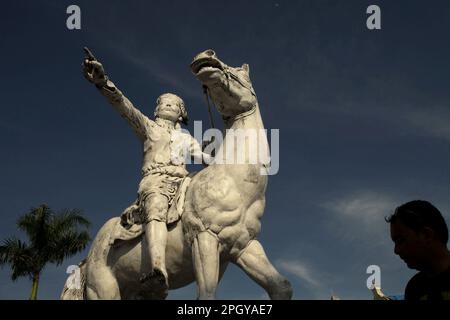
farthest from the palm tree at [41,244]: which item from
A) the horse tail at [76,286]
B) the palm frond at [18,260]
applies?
the horse tail at [76,286]

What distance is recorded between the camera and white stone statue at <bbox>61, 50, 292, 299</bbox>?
5.57 meters

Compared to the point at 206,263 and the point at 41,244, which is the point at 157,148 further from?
the point at 41,244

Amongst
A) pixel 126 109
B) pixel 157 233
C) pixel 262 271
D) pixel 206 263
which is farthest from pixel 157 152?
pixel 262 271

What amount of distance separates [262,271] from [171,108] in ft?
9.07

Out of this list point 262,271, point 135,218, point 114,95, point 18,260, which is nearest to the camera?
point 262,271

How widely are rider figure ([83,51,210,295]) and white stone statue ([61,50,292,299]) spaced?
0.04 feet

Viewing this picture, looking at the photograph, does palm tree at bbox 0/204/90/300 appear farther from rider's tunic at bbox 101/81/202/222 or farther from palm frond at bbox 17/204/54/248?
rider's tunic at bbox 101/81/202/222

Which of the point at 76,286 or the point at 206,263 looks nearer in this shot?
the point at 206,263

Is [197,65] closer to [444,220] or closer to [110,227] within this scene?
[110,227]

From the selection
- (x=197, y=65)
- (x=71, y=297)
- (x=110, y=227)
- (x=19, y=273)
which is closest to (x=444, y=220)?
(x=197, y=65)

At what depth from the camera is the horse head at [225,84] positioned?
6.04 metres

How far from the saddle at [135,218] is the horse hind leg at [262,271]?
90 cm

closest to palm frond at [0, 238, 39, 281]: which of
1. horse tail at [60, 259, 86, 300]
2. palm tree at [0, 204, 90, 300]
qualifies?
palm tree at [0, 204, 90, 300]

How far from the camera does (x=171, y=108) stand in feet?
23.7
